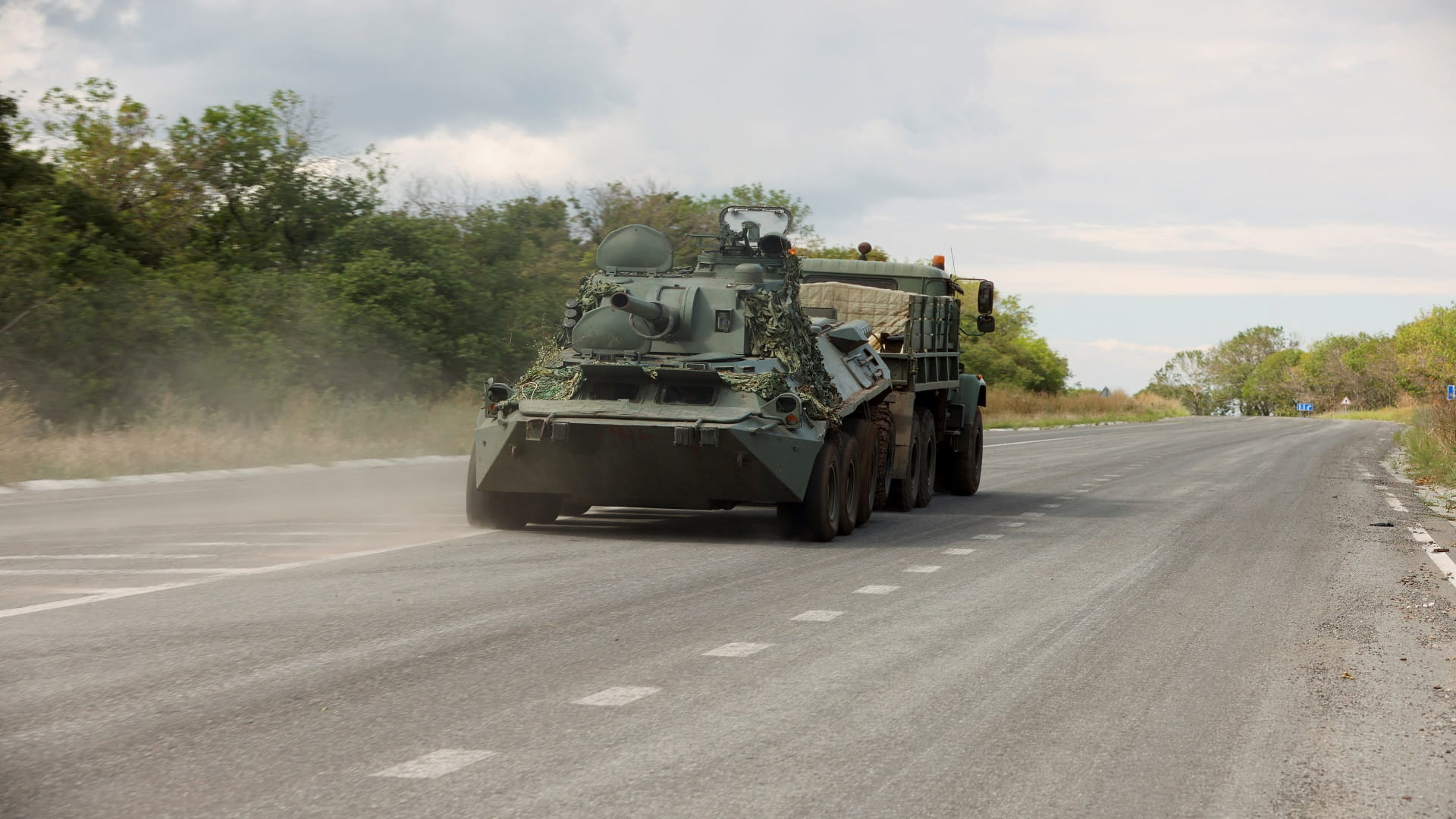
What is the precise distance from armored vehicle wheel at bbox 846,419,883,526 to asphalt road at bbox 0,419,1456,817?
0.54 metres

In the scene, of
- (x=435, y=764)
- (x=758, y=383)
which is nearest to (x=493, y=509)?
(x=758, y=383)

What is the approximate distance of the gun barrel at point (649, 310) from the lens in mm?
12766

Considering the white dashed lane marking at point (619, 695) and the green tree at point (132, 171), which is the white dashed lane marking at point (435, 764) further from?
the green tree at point (132, 171)

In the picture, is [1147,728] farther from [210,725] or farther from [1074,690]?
[210,725]

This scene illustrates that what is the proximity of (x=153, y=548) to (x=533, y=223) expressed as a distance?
25279mm

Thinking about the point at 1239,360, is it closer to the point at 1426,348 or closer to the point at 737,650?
the point at 1426,348

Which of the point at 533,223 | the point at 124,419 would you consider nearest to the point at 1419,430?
the point at 533,223

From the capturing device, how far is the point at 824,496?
43.1ft

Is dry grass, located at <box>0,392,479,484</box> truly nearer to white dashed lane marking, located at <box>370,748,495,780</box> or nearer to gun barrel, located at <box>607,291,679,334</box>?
gun barrel, located at <box>607,291,679,334</box>

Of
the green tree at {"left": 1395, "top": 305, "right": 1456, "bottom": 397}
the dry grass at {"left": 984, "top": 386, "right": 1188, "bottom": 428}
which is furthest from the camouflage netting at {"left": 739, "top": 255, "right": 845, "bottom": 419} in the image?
the green tree at {"left": 1395, "top": 305, "right": 1456, "bottom": 397}

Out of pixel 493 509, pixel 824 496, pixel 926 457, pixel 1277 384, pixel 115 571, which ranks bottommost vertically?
pixel 115 571

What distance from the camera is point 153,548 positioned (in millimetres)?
11680

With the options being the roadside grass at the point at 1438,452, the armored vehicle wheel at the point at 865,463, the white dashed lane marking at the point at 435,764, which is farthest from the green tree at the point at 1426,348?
the white dashed lane marking at the point at 435,764

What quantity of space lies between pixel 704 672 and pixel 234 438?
16.5 m
